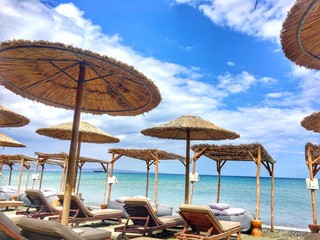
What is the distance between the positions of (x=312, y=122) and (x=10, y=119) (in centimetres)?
544

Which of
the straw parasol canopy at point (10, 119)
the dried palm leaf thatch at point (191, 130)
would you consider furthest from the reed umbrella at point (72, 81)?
the dried palm leaf thatch at point (191, 130)

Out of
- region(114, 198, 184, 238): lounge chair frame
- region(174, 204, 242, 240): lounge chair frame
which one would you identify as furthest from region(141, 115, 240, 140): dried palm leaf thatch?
region(174, 204, 242, 240): lounge chair frame

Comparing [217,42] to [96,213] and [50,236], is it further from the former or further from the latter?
[50,236]

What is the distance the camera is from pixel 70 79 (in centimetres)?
431

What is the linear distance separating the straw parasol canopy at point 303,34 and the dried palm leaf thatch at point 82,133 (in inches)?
265

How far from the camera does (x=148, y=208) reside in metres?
6.36

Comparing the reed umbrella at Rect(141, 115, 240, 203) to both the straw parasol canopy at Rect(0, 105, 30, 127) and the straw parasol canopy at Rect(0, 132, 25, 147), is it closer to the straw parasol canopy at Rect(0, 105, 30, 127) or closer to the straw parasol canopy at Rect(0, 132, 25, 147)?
the straw parasol canopy at Rect(0, 105, 30, 127)

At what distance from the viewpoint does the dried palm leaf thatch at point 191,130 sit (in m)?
7.21

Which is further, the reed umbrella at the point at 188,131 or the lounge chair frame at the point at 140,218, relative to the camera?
the reed umbrella at the point at 188,131

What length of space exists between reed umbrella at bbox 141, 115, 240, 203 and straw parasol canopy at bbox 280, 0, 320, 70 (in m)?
4.45

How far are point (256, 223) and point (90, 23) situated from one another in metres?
7.26

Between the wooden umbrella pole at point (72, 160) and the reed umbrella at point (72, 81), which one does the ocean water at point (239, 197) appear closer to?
the reed umbrella at point (72, 81)

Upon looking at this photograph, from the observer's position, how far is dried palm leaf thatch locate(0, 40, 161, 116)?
3.04m

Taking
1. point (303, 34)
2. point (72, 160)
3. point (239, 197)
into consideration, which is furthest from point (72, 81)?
point (239, 197)
